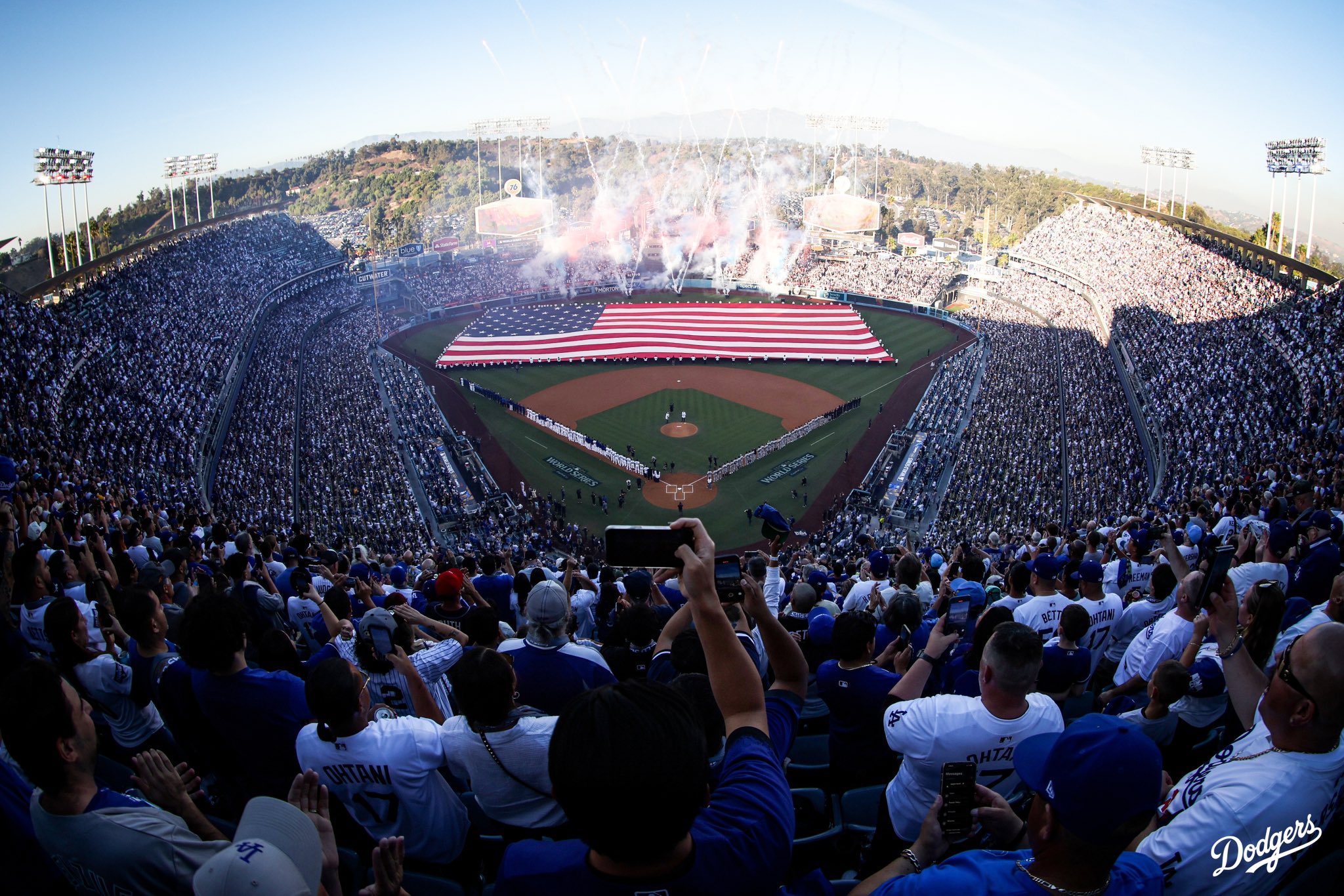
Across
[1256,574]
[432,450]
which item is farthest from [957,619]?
[432,450]

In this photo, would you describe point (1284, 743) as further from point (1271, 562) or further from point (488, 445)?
point (488, 445)

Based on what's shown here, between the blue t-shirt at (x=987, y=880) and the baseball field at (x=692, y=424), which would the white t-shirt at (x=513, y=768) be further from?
the baseball field at (x=692, y=424)

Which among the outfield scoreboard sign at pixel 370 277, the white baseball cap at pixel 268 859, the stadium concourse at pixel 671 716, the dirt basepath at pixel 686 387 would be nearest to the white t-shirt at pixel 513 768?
the stadium concourse at pixel 671 716

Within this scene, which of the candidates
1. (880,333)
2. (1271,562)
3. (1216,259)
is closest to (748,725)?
(1271,562)

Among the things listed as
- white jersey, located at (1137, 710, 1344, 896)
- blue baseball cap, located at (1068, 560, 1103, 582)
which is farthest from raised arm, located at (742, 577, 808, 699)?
blue baseball cap, located at (1068, 560, 1103, 582)

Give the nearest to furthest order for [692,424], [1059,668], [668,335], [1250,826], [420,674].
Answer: [1250,826] < [420,674] < [1059,668] < [692,424] < [668,335]

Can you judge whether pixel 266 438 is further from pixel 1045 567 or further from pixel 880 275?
pixel 880 275
